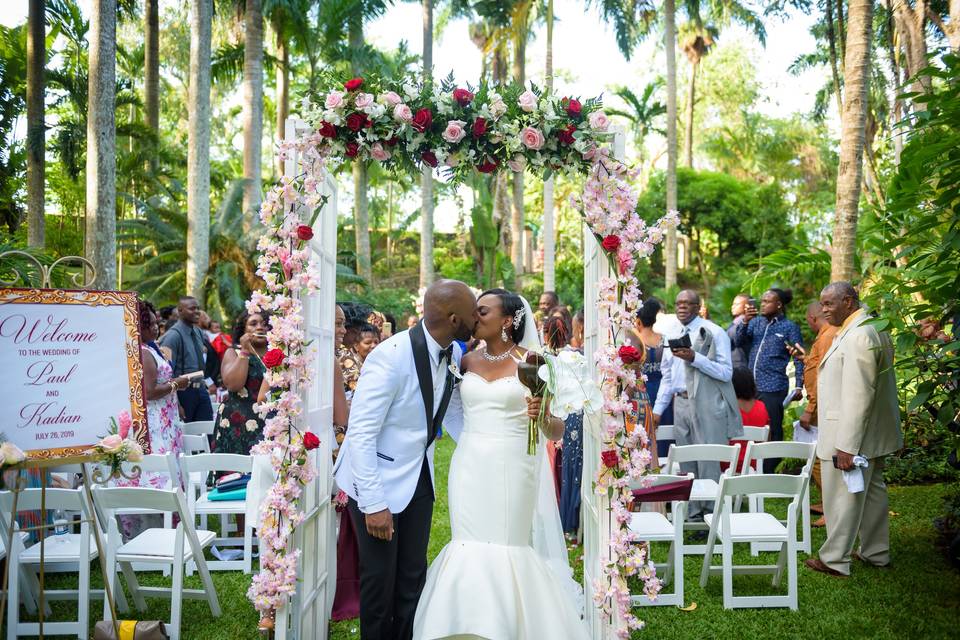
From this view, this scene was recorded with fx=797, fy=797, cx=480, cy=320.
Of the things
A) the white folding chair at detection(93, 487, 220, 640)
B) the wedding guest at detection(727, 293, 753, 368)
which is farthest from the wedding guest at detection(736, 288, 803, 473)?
the white folding chair at detection(93, 487, 220, 640)

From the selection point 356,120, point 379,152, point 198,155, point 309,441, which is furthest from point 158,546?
point 198,155

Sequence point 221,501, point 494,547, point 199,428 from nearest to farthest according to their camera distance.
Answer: point 494,547
point 221,501
point 199,428

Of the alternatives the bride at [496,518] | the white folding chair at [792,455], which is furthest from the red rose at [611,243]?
the white folding chair at [792,455]

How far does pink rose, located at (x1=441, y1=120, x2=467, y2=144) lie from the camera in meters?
4.92

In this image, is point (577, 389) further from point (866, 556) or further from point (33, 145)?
point (33, 145)

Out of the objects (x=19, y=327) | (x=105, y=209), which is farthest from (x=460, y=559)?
(x=105, y=209)

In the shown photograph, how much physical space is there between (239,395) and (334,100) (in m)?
3.46

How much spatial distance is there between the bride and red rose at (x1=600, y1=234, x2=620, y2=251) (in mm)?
631

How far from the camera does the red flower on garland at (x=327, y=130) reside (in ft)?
16.2

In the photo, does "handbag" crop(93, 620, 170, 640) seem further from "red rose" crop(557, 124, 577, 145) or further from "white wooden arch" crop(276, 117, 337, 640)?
"red rose" crop(557, 124, 577, 145)

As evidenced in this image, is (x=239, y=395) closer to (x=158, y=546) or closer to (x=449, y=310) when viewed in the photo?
(x=158, y=546)

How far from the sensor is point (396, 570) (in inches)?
188

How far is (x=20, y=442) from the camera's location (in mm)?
4352

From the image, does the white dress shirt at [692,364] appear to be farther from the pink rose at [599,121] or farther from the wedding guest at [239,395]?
the wedding guest at [239,395]
